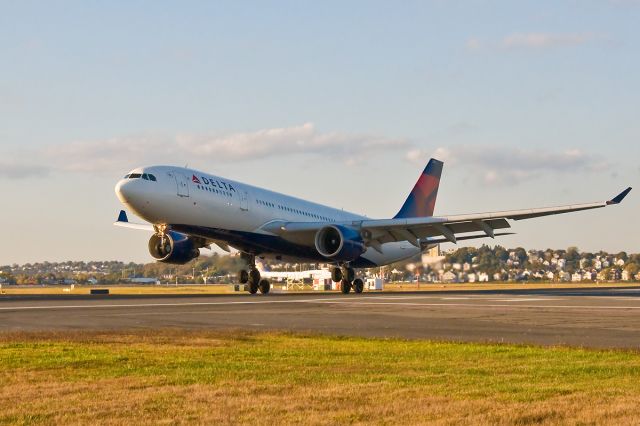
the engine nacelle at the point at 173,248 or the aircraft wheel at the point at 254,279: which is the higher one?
the engine nacelle at the point at 173,248

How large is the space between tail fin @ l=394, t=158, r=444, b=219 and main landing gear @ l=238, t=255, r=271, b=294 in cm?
1366

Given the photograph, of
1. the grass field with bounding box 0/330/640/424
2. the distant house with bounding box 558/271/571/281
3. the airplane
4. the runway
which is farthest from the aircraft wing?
the distant house with bounding box 558/271/571/281

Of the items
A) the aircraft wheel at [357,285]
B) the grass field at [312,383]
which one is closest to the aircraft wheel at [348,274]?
the aircraft wheel at [357,285]

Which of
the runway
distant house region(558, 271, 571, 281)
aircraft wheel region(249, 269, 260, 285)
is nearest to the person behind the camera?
the runway

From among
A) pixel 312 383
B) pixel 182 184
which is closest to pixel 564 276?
pixel 182 184

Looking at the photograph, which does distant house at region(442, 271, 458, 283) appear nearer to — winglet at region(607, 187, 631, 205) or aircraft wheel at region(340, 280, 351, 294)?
aircraft wheel at region(340, 280, 351, 294)

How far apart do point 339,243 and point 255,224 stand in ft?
14.8

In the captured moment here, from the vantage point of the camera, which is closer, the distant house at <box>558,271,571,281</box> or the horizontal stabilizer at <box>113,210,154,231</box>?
the horizontal stabilizer at <box>113,210,154,231</box>

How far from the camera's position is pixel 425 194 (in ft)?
202

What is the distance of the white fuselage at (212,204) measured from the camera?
4125cm

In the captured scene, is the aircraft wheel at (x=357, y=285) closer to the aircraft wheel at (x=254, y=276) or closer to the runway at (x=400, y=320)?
the aircraft wheel at (x=254, y=276)

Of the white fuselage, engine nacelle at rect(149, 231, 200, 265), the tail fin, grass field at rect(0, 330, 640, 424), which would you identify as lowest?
grass field at rect(0, 330, 640, 424)

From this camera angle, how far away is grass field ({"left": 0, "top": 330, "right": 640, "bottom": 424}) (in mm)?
8508

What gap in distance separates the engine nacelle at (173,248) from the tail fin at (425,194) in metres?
17.2
